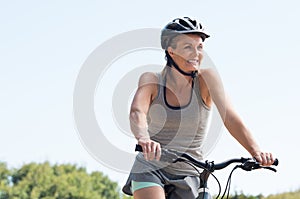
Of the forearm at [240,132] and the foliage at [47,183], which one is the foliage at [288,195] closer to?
the forearm at [240,132]

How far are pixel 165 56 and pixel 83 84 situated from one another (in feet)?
1.92

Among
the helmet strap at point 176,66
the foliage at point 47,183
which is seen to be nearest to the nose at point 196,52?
the helmet strap at point 176,66

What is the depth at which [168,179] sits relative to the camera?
4977mm

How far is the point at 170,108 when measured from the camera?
500 centimetres

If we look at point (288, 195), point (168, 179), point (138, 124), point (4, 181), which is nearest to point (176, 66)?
point (138, 124)

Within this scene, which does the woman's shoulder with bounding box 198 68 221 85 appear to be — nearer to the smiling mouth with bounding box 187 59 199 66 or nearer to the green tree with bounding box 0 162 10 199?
the smiling mouth with bounding box 187 59 199 66

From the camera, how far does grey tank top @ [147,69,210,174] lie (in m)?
5.00

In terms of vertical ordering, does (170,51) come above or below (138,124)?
above

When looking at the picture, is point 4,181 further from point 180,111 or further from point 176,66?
point 180,111

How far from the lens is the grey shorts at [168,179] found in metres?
4.93

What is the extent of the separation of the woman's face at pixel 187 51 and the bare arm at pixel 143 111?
0.67ft

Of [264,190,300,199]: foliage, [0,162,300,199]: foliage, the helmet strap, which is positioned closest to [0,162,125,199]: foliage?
[0,162,300,199]: foliage

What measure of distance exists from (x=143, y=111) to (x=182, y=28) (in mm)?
649

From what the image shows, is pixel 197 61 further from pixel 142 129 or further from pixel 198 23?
pixel 142 129
